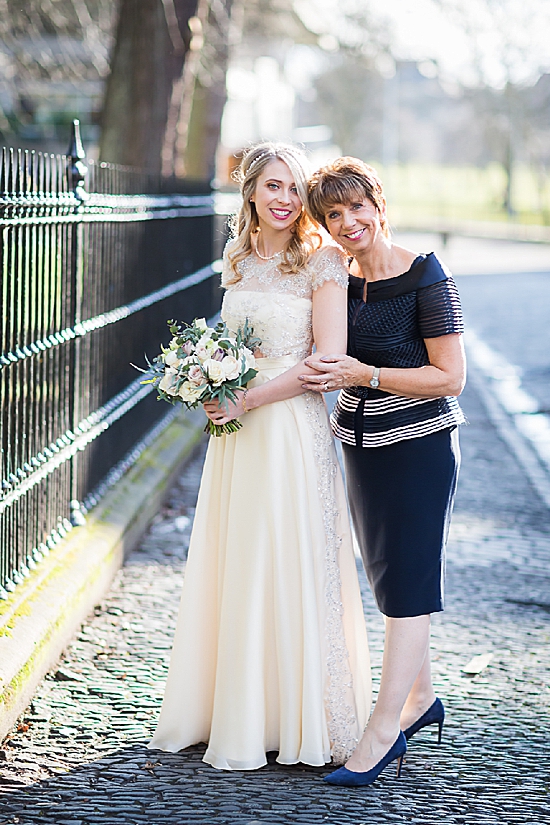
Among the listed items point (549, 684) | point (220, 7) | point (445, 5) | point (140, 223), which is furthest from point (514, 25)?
point (549, 684)

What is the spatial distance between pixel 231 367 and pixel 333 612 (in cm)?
94

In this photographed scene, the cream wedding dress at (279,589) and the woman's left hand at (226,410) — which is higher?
the woman's left hand at (226,410)

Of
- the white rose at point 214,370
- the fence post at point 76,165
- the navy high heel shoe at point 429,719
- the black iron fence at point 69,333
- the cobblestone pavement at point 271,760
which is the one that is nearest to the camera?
the cobblestone pavement at point 271,760

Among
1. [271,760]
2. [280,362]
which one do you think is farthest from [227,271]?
[271,760]

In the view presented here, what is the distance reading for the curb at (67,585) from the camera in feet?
14.3

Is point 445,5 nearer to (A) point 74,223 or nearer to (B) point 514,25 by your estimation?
(B) point 514,25

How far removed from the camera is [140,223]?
7.71 metres

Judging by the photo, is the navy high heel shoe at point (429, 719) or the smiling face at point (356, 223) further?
the navy high heel shoe at point (429, 719)

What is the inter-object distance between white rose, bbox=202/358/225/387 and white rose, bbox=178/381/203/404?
65 millimetres

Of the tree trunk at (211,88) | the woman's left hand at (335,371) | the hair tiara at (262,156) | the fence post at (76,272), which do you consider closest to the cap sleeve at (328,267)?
the woman's left hand at (335,371)

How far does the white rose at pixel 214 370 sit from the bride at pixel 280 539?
0.14m

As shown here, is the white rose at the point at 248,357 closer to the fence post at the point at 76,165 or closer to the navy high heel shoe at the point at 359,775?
the navy high heel shoe at the point at 359,775

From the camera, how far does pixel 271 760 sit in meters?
4.05

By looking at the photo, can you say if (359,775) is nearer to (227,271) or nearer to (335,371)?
(335,371)
